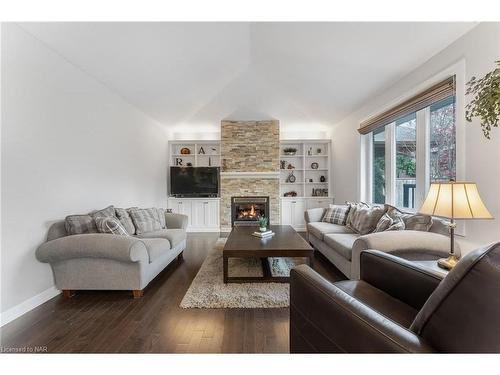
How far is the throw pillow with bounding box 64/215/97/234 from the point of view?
7.88ft

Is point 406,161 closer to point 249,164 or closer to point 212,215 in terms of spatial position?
point 249,164

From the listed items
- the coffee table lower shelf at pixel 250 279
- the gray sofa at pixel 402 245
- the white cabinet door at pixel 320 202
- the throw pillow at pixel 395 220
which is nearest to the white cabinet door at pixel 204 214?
the white cabinet door at pixel 320 202

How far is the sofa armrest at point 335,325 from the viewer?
2.60 ft

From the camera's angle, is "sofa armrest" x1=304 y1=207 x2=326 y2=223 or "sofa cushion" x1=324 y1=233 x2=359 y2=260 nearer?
"sofa cushion" x1=324 y1=233 x2=359 y2=260

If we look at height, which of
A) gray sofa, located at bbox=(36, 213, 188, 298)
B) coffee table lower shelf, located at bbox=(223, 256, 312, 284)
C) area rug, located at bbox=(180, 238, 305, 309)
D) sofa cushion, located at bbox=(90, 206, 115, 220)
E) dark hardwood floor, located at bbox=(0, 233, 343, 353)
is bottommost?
dark hardwood floor, located at bbox=(0, 233, 343, 353)

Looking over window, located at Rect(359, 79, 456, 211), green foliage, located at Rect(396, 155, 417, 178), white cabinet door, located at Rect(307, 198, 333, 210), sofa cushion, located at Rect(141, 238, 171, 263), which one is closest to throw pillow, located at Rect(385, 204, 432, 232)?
window, located at Rect(359, 79, 456, 211)

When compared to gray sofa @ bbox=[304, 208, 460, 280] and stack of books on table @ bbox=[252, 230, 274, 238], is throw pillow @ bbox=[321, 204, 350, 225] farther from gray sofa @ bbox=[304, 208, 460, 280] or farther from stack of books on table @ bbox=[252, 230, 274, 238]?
stack of books on table @ bbox=[252, 230, 274, 238]

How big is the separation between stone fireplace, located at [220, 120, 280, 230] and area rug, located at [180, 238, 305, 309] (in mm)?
2482

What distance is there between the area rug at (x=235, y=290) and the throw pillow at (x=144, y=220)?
96 cm

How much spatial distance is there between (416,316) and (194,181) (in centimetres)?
518

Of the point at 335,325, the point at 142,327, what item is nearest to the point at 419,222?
the point at 335,325

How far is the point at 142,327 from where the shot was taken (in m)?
1.84

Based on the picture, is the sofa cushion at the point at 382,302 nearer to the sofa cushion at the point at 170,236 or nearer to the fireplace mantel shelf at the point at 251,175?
the sofa cushion at the point at 170,236

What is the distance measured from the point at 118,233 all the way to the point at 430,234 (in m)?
3.18
